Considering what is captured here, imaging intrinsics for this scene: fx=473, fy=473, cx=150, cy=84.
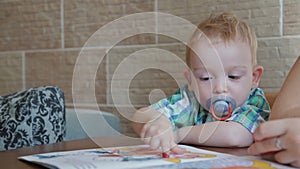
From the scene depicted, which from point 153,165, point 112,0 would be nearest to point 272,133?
point 153,165

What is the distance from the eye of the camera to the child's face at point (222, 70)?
3.26 feet

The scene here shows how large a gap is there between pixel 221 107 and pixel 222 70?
79 millimetres

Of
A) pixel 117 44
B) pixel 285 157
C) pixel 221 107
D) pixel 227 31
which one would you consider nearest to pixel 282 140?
pixel 285 157

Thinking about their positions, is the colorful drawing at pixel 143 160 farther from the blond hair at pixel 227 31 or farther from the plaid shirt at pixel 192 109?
the blond hair at pixel 227 31

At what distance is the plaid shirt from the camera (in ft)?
3.36

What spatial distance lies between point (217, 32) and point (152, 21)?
66 cm

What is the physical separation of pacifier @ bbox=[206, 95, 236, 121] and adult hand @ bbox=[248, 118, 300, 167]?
0.82 ft

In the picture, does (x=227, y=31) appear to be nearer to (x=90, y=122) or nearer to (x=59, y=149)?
(x=59, y=149)

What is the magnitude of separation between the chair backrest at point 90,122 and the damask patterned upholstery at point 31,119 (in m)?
0.16

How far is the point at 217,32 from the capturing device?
3.51 feet

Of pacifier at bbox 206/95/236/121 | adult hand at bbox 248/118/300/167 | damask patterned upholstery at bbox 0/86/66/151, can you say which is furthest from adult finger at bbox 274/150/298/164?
damask patterned upholstery at bbox 0/86/66/151

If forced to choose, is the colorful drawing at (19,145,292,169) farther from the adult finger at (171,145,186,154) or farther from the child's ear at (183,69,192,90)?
the child's ear at (183,69,192,90)

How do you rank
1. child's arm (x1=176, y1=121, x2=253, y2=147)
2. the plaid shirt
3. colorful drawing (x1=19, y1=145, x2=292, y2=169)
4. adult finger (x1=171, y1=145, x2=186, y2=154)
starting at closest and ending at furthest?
colorful drawing (x1=19, y1=145, x2=292, y2=169) < adult finger (x1=171, y1=145, x2=186, y2=154) < child's arm (x1=176, y1=121, x2=253, y2=147) < the plaid shirt

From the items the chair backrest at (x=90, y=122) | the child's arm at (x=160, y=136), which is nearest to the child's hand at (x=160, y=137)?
the child's arm at (x=160, y=136)
